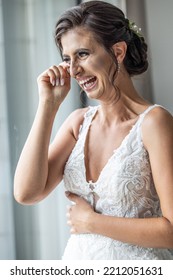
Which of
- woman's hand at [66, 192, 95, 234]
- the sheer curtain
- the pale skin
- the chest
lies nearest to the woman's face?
the pale skin

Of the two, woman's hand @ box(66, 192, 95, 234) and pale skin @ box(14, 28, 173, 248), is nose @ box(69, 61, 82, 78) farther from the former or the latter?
woman's hand @ box(66, 192, 95, 234)

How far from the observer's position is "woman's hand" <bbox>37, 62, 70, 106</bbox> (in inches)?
50.1

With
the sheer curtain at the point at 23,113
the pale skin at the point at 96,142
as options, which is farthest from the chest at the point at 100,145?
the sheer curtain at the point at 23,113

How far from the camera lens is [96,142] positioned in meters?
1.29

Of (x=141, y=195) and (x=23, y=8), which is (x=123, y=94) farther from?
(x=23, y=8)

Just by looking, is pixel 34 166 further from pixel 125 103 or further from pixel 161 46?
pixel 161 46

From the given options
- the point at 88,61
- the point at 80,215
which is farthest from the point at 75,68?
the point at 80,215

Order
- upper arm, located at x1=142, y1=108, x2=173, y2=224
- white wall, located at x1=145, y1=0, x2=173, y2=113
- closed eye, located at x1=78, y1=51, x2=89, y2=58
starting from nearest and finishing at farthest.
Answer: upper arm, located at x1=142, y1=108, x2=173, y2=224, closed eye, located at x1=78, y1=51, x2=89, y2=58, white wall, located at x1=145, y1=0, x2=173, y2=113

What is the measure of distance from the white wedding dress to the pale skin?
1.2 inches

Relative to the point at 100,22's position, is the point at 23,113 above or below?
below

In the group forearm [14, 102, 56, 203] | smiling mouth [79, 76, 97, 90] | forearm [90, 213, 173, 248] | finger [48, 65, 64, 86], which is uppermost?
finger [48, 65, 64, 86]

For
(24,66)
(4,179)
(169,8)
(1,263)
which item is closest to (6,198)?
(4,179)

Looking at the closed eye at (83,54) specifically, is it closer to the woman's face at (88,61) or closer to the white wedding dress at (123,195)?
the woman's face at (88,61)

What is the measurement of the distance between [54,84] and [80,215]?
36 centimetres
